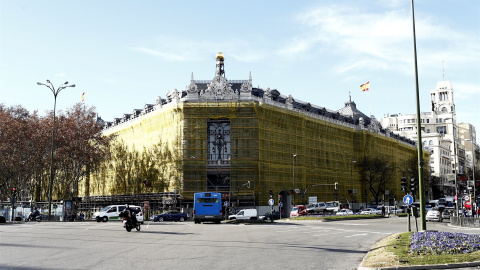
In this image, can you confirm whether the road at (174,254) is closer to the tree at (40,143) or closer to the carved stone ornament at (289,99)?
the tree at (40,143)

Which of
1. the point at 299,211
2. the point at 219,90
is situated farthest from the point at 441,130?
the point at 299,211

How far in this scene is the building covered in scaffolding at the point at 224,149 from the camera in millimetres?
70375

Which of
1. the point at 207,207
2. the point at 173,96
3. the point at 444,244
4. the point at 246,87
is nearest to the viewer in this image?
the point at 444,244

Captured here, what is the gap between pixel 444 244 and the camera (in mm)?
16062

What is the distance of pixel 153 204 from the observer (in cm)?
7431

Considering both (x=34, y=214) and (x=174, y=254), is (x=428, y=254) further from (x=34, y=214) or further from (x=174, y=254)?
(x=34, y=214)

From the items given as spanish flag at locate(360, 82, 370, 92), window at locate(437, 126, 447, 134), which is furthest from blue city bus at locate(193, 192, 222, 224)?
window at locate(437, 126, 447, 134)

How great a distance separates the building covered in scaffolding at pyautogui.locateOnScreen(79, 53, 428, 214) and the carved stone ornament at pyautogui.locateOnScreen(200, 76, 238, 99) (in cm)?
15

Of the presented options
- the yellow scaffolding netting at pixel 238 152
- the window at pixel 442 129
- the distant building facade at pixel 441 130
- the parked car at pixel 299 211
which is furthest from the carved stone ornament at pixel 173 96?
the window at pixel 442 129

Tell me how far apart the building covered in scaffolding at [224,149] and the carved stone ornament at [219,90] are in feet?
0.49

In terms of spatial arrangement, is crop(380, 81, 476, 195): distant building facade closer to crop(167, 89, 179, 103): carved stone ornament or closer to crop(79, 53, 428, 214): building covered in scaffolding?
crop(79, 53, 428, 214): building covered in scaffolding

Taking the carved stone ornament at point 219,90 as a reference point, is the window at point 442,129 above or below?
above

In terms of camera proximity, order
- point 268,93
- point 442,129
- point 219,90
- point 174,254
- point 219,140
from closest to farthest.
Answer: point 174,254, point 219,140, point 219,90, point 268,93, point 442,129

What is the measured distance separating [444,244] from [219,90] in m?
58.8
